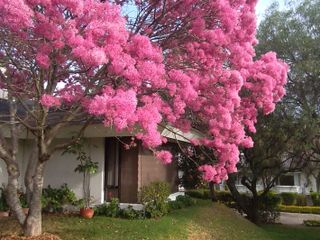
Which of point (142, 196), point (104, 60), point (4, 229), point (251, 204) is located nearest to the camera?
point (104, 60)

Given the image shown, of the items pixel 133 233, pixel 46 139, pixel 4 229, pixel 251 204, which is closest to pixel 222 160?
pixel 133 233

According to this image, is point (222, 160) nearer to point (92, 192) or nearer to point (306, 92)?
point (92, 192)

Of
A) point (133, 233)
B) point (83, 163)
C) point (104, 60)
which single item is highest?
point (104, 60)

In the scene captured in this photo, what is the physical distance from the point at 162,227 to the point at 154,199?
77.6 inches

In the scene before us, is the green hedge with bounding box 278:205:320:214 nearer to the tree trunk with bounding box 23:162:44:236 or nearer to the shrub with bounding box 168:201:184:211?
the shrub with bounding box 168:201:184:211

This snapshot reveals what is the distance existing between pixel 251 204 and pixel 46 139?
14883mm

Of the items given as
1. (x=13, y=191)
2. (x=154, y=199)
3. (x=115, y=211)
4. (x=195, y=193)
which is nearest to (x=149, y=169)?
(x=154, y=199)

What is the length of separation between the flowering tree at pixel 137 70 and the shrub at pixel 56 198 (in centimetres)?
331

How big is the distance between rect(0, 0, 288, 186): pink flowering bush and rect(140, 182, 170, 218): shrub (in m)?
3.81

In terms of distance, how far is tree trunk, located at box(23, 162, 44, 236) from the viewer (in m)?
9.91

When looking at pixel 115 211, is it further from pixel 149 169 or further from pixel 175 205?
pixel 175 205

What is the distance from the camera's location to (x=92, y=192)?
589 inches

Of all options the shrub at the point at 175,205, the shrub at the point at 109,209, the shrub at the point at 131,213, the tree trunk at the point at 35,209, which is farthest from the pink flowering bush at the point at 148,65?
the shrub at the point at 175,205

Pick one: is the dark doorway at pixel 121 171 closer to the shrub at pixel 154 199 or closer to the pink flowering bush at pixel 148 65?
the shrub at pixel 154 199
